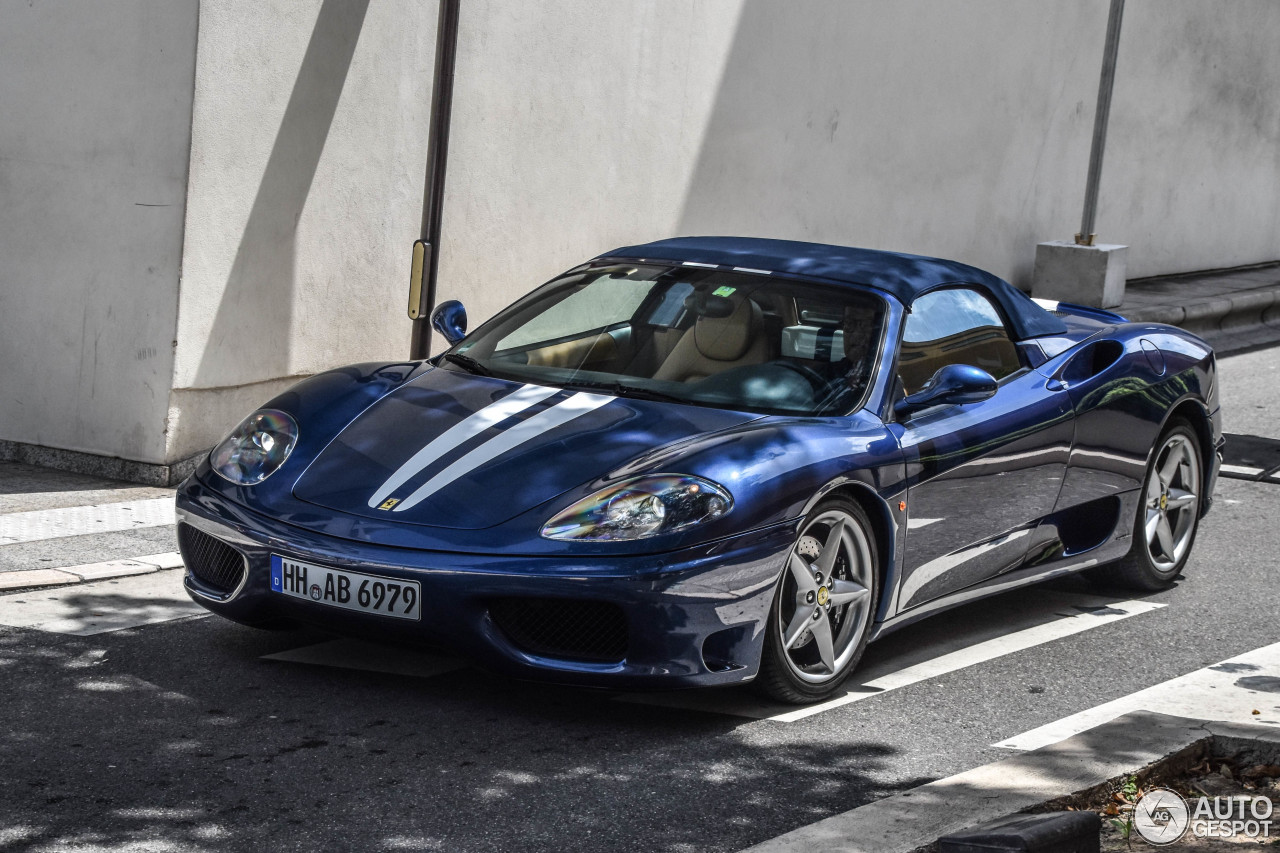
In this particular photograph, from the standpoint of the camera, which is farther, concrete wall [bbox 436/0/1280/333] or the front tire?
concrete wall [bbox 436/0/1280/333]

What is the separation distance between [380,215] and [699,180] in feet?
10.8

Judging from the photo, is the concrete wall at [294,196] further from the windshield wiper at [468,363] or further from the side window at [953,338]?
the side window at [953,338]

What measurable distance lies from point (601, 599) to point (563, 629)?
0.60ft

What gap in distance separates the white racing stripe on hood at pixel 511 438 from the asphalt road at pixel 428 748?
601mm

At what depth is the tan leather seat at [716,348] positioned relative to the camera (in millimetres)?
5355

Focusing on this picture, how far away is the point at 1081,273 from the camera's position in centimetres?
1448

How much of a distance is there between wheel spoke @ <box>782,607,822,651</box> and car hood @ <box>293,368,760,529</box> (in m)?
0.58

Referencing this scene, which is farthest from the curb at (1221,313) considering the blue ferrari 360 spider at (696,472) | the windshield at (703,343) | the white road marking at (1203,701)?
the windshield at (703,343)

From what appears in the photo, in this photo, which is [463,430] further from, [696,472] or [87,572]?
[87,572]

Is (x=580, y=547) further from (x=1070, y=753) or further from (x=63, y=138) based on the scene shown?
(x=63, y=138)

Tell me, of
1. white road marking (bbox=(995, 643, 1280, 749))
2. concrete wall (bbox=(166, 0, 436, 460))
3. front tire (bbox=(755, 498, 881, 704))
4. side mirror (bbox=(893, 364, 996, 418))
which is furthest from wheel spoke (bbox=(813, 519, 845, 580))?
concrete wall (bbox=(166, 0, 436, 460))

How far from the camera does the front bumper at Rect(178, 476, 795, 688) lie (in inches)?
173

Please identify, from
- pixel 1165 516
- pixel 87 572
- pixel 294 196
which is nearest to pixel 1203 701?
pixel 1165 516

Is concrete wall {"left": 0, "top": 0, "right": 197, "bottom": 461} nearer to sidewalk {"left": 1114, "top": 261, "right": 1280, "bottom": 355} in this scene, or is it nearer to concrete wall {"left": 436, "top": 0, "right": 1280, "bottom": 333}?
concrete wall {"left": 436, "top": 0, "right": 1280, "bottom": 333}
